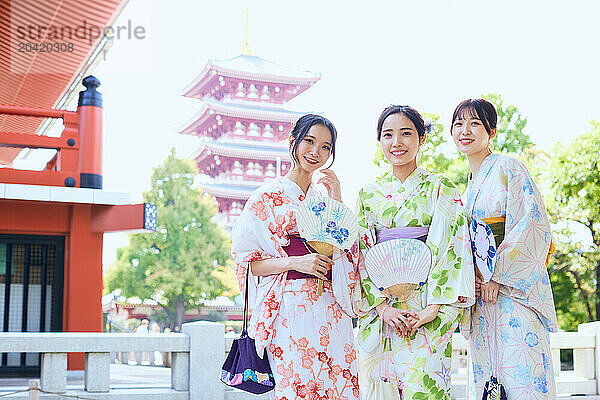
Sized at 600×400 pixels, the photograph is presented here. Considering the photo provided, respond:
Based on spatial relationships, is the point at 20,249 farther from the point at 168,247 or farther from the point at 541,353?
the point at 168,247

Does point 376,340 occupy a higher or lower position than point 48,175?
lower

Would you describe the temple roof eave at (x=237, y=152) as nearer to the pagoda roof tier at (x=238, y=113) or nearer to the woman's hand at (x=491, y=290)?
the pagoda roof tier at (x=238, y=113)

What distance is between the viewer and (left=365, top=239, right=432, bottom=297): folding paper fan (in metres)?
2.69

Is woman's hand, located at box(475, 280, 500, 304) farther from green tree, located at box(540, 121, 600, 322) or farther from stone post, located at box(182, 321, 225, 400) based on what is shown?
green tree, located at box(540, 121, 600, 322)

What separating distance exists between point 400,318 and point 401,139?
2.32ft

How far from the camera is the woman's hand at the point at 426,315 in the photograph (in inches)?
104

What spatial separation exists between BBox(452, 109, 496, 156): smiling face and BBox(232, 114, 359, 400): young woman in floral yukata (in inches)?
22.7

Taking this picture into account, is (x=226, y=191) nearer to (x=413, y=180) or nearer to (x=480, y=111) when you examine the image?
(x=480, y=111)

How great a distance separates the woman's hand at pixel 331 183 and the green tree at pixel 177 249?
1915 cm

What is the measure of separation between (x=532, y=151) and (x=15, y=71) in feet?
40.8

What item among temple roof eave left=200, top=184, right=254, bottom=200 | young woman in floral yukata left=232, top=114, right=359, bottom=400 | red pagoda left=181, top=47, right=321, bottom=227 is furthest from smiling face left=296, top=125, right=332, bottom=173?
temple roof eave left=200, top=184, right=254, bottom=200

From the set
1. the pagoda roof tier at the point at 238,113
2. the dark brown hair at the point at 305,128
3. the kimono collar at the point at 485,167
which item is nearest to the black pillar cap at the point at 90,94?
the dark brown hair at the point at 305,128

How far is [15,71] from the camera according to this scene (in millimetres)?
7953

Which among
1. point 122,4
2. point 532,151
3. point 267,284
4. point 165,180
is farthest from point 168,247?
point 267,284
